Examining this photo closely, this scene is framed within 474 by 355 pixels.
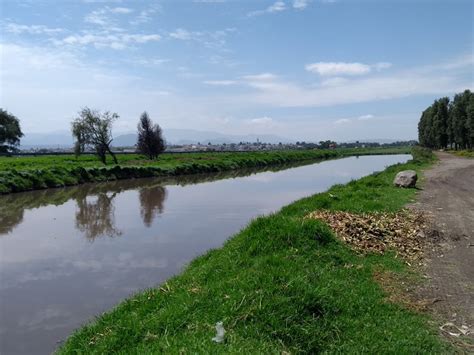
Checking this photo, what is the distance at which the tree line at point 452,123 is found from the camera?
6924 centimetres

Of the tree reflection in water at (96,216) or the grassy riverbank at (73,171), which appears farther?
the grassy riverbank at (73,171)

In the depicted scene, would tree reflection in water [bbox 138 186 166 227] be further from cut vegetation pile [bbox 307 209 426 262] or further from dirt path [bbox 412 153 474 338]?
dirt path [bbox 412 153 474 338]

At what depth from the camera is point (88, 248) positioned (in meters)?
14.8

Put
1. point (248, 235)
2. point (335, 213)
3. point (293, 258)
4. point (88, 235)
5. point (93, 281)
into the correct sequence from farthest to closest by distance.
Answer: point (88, 235)
point (335, 213)
point (93, 281)
point (248, 235)
point (293, 258)

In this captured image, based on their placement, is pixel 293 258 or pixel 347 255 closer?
pixel 293 258

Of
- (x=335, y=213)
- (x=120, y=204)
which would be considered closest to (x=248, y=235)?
(x=335, y=213)

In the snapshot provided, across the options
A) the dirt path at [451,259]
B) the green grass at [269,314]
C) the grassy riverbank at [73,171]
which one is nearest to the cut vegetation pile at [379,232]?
the dirt path at [451,259]

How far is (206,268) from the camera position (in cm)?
868

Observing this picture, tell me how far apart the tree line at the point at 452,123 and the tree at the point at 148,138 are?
47.7 m

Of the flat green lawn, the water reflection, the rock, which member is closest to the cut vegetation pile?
the water reflection

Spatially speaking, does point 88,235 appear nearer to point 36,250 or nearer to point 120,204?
point 36,250

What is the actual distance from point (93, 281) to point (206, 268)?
3.87 meters

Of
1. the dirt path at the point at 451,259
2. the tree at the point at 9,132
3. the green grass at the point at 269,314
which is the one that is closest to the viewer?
the green grass at the point at 269,314

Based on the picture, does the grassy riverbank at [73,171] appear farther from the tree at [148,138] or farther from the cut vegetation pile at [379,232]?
the cut vegetation pile at [379,232]
